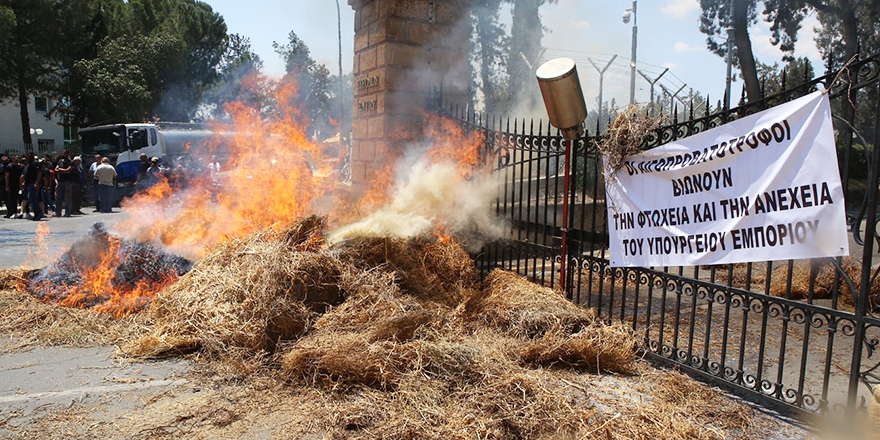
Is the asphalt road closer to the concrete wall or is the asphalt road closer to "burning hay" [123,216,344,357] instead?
"burning hay" [123,216,344,357]

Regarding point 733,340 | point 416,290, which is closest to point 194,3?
point 416,290

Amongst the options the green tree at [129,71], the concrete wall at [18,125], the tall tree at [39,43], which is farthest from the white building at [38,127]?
the green tree at [129,71]

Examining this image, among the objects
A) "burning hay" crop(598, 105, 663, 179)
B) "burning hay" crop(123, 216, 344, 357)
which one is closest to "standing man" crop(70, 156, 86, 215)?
"burning hay" crop(123, 216, 344, 357)

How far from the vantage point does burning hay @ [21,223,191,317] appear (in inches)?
241

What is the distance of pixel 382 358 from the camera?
4.29 metres

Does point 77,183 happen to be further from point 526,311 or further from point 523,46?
point 526,311

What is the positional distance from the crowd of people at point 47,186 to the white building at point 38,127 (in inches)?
910

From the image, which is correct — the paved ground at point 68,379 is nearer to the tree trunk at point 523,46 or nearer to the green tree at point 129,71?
the tree trunk at point 523,46

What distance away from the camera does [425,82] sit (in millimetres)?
7828

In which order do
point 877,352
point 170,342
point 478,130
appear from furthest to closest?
point 478,130 → point 877,352 → point 170,342

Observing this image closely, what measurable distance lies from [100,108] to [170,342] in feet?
101

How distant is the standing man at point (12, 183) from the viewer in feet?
50.9

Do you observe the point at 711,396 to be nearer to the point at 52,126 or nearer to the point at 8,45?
the point at 8,45

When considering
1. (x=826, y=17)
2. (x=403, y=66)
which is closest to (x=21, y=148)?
(x=403, y=66)
